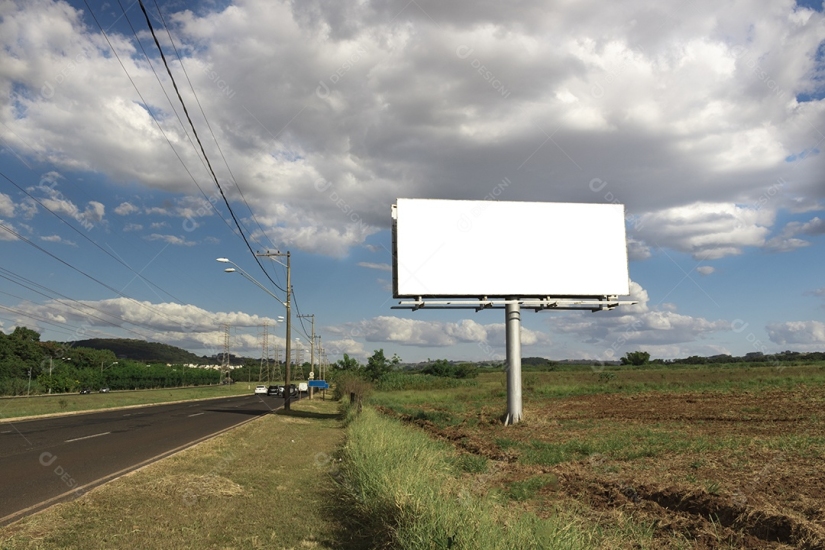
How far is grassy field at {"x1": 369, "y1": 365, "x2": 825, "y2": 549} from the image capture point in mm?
7543

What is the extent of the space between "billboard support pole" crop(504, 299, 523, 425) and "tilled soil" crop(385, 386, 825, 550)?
4.51 feet

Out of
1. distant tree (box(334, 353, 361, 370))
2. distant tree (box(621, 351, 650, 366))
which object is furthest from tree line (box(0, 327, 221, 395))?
distant tree (box(621, 351, 650, 366))

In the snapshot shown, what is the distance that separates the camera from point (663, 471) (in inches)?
467

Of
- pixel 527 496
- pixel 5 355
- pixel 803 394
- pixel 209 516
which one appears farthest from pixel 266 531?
pixel 5 355

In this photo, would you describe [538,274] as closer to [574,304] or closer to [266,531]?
[574,304]

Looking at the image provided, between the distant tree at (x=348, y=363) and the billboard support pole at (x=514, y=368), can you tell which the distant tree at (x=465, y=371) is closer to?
the distant tree at (x=348, y=363)

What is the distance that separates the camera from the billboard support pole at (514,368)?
25.4 meters

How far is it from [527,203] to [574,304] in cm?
519

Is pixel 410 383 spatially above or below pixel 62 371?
below

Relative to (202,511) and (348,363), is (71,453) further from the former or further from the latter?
(348,363)

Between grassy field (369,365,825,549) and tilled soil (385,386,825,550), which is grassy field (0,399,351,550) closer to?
grassy field (369,365,825,549)

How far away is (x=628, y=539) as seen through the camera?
24.2 ft

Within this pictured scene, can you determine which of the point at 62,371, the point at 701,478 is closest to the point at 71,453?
the point at 701,478

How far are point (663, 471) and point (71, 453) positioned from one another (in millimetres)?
14040
